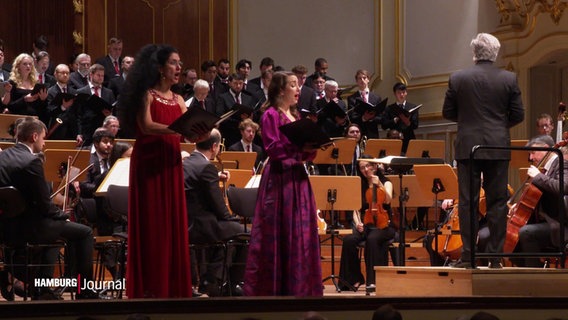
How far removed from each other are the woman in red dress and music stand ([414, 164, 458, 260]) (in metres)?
2.72

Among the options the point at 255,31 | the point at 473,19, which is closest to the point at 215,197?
the point at 473,19

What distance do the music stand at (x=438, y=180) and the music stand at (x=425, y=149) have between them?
266cm

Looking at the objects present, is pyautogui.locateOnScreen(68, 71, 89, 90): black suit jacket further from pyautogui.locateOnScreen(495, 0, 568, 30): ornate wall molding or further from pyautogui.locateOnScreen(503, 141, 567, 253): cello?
pyautogui.locateOnScreen(503, 141, 567, 253): cello

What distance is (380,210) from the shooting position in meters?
8.30

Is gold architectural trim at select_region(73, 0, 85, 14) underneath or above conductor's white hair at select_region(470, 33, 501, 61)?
above

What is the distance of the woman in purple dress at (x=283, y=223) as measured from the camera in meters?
5.58

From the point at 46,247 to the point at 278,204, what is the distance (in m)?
2.04

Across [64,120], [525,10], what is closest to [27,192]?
[64,120]

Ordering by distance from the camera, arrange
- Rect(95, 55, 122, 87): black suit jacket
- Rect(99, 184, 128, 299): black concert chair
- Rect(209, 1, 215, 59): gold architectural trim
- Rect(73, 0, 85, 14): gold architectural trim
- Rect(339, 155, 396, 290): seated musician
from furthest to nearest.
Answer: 1. Rect(209, 1, 215, 59): gold architectural trim
2. Rect(73, 0, 85, 14): gold architectural trim
3. Rect(95, 55, 122, 87): black suit jacket
4. Rect(339, 155, 396, 290): seated musician
5. Rect(99, 184, 128, 299): black concert chair

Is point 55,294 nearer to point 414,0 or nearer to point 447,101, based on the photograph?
point 447,101

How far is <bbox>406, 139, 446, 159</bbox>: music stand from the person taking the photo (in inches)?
404

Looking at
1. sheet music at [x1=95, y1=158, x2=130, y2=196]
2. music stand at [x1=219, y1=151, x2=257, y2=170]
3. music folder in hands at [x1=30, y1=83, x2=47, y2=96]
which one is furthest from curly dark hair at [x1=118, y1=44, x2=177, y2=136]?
music folder in hands at [x1=30, y1=83, x2=47, y2=96]

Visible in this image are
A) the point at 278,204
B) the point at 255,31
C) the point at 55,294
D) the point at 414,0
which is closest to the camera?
the point at 278,204

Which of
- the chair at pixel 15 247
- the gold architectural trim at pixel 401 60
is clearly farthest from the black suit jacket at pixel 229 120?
the chair at pixel 15 247
